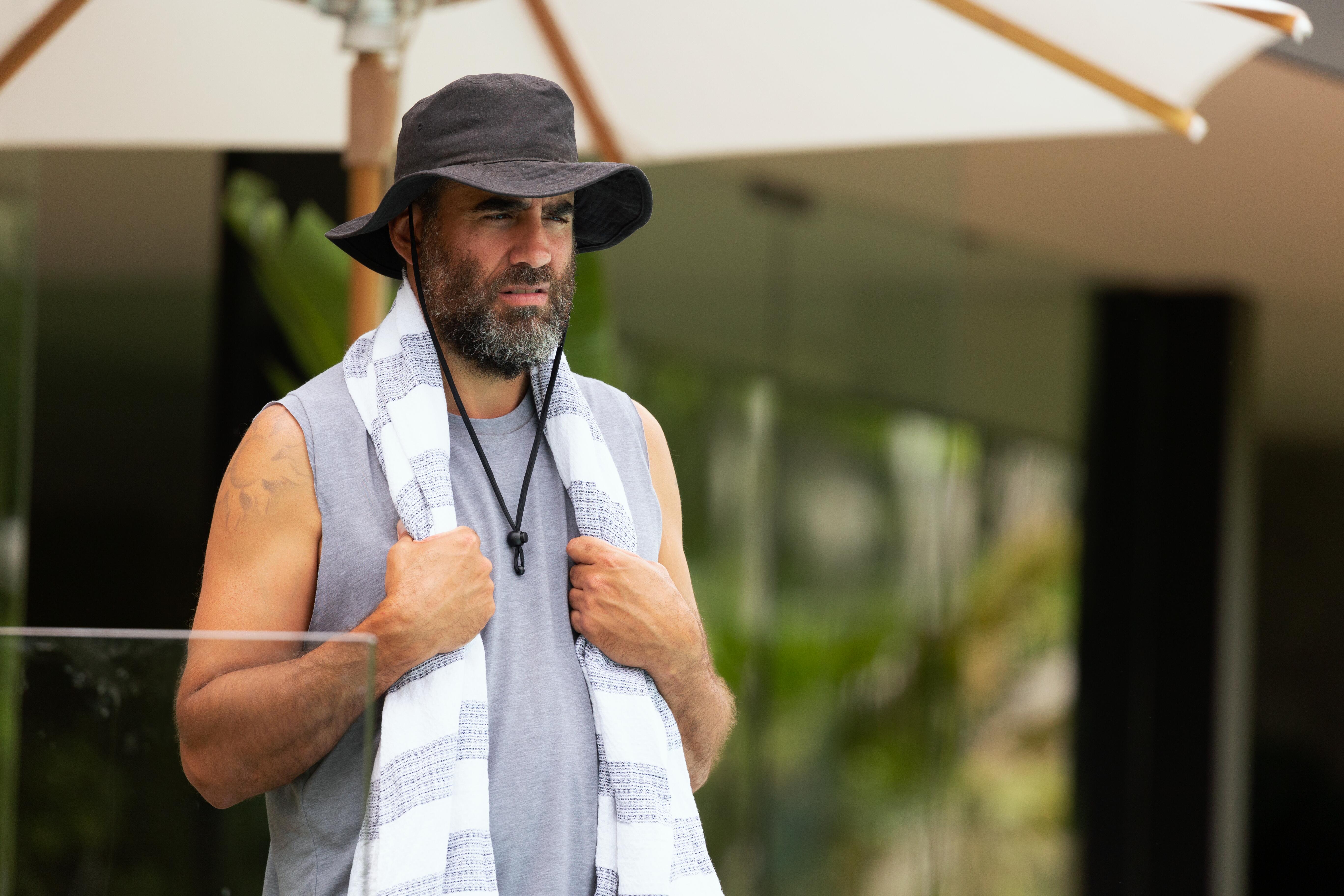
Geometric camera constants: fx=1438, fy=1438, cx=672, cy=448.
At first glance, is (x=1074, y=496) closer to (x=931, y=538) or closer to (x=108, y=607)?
(x=931, y=538)

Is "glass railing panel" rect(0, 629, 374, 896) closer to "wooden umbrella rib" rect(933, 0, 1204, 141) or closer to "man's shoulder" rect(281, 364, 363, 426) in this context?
"man's shoulder" rect(281, 364, 363, 426)

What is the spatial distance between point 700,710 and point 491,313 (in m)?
0.51

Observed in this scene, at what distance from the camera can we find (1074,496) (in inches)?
277

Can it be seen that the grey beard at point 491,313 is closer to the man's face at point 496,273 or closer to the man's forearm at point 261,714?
the man's face at point 496,273

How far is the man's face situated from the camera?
62.3 inches

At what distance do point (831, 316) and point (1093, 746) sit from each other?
3108 millimetres

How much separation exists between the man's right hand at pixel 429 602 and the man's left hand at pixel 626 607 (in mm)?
134

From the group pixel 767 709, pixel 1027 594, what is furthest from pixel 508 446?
pixel 1027 594

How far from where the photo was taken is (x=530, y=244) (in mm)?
1583

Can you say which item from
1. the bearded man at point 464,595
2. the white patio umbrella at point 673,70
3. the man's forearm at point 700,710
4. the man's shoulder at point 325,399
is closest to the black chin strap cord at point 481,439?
the bearded man at point 464,595

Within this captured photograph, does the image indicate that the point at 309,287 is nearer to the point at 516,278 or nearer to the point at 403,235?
the point at 403,235

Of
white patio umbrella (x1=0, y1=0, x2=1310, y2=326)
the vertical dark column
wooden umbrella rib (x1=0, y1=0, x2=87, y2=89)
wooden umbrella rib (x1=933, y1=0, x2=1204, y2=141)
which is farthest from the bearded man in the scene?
the vertical dark column

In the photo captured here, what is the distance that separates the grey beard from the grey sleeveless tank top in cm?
9

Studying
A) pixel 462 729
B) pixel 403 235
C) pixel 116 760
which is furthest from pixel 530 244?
pixel 116 760
